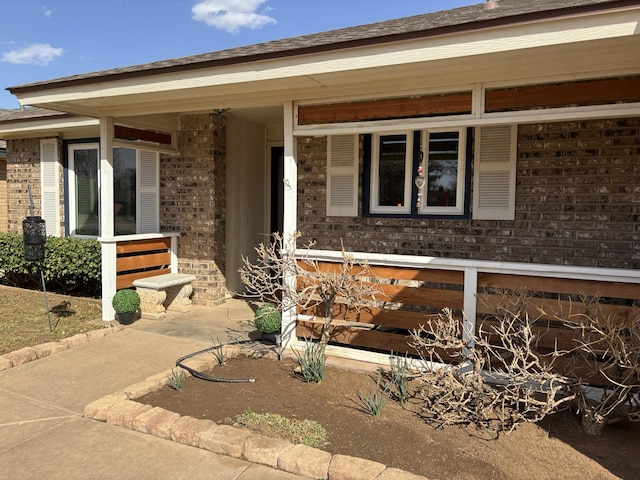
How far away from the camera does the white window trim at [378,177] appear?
19.7 feet

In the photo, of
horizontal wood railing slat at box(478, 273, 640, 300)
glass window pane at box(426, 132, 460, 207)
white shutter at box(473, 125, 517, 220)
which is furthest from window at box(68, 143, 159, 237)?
horizontal wood railing slat at box(478, 273, 640, 300)

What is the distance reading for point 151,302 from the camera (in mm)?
6488

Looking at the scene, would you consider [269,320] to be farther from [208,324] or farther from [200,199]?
[200,199]

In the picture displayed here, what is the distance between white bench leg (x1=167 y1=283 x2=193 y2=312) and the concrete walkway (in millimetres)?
1105

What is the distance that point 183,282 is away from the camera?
22.4 ft

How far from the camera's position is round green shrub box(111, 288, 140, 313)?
6020 mm

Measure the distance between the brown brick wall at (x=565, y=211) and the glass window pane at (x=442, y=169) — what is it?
29 centimetres

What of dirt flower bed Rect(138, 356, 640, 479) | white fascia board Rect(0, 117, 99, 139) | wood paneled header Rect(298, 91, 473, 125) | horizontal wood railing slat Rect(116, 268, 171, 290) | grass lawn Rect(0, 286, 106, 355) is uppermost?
white fascia board Rect(0, 117, 99, 139)

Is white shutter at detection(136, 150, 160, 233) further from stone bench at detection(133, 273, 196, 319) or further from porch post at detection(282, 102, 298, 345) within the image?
porch post at detection(282, 102, 298, 345)

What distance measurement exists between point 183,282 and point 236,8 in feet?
84.2

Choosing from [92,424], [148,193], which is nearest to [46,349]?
[92,424]

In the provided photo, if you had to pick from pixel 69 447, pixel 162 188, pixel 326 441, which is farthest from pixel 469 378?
pixel 162 188

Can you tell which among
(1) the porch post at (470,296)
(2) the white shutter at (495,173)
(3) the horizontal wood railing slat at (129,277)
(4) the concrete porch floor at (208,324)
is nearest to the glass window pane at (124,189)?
(3) the horizontal wood railing slat at (129,277)

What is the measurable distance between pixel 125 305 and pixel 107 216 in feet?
3.92
